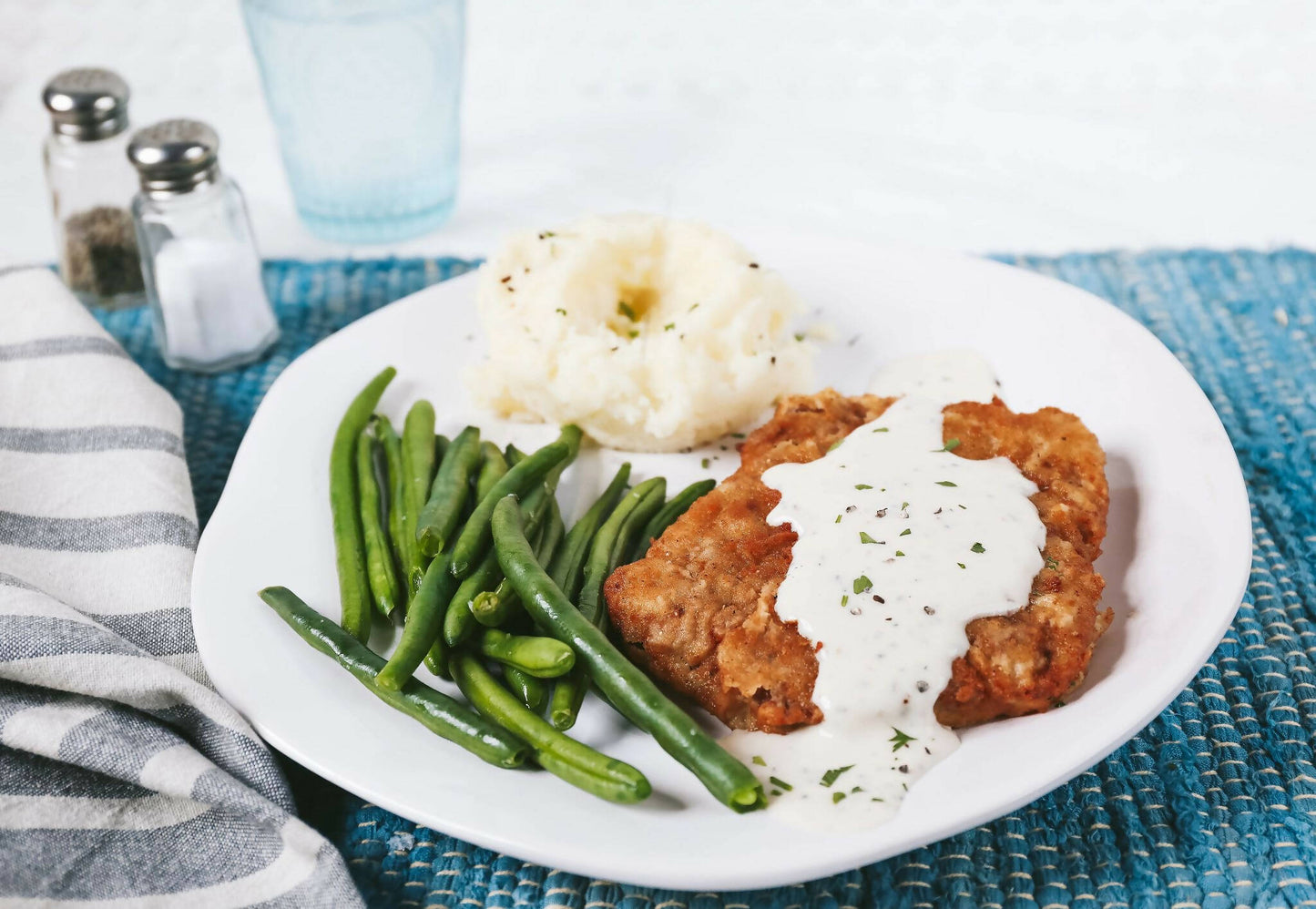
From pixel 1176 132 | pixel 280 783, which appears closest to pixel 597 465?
pixel 280 783

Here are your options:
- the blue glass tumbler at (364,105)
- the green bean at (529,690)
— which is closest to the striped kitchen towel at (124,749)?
the green bean at (529,690)

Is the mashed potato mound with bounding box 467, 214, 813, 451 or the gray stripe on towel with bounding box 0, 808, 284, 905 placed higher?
the mashed potato mound with bounding box 467, 214, 813, 451

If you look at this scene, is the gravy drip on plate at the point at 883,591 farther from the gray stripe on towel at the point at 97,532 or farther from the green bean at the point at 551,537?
the gray stripe on towel at the point at 97,532

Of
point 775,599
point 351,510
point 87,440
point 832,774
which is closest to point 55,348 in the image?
point 87,440

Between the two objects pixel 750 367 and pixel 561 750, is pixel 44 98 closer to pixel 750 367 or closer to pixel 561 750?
pixel 750 367

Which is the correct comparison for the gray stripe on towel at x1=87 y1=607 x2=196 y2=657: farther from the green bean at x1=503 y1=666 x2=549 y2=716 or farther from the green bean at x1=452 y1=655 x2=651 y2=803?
the green bean at x1=503 y1=666 x2=549 y2=716

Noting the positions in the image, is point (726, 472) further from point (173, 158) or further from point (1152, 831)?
point (173, 158)

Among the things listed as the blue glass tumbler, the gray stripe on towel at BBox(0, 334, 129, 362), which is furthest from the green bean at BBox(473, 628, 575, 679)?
the blue glass tumbler

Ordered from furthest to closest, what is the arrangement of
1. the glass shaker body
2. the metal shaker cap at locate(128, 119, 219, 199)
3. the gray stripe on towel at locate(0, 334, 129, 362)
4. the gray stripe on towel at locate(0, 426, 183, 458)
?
the glass shaker body < the metal shaker cap at locate(128, 119, 219, 199) < the gray stripe on towel at locate(0, 334, 129, 362) < the gray stripe on towel at locate(0, 426, 183, 458)
